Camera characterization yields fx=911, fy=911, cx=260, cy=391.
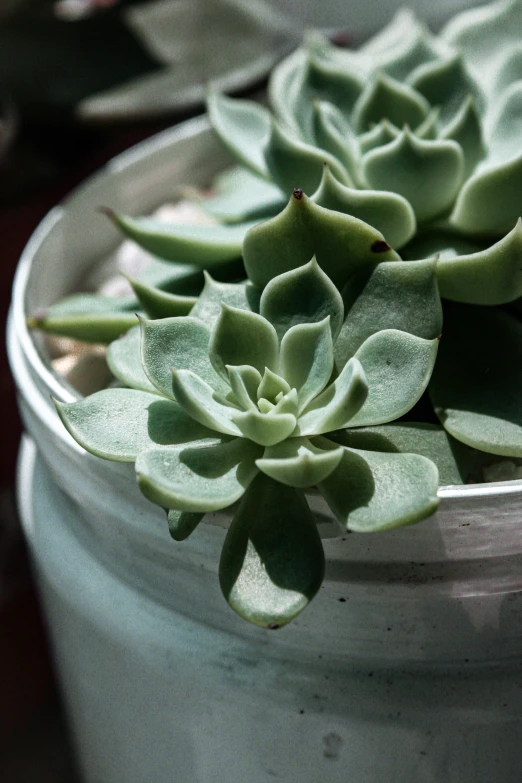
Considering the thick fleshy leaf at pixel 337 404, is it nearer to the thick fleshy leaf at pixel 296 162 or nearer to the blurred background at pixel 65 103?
the thick fleshy leaf at pixel 296 162

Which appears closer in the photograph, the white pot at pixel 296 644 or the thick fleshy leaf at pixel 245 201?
the white pot at pixel 296 644

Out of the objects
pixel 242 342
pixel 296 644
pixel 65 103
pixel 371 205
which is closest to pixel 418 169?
pixel 371 205

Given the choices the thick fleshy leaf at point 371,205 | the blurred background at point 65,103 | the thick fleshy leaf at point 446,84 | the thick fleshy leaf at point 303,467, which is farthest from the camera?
the blurred background at point 65,103

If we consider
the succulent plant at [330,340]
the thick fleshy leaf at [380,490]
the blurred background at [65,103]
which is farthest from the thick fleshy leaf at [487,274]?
the blurred background at [65,103]

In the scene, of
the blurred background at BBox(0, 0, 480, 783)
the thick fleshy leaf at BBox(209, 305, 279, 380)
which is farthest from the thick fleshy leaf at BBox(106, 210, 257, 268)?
the blurred background at BBox(0, 0, 480, 783)

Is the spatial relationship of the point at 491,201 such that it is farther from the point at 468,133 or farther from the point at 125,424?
the point at 125,424
